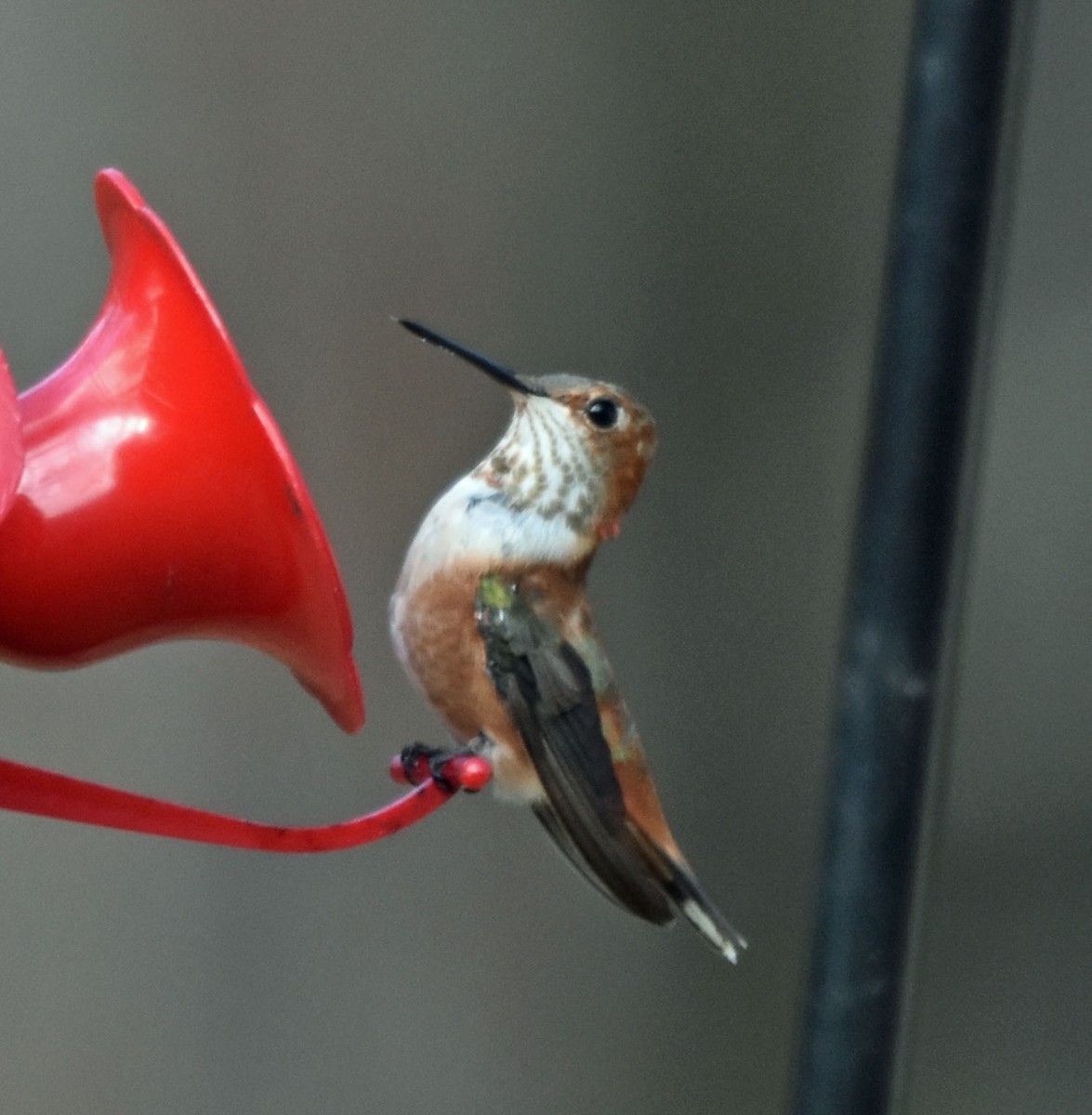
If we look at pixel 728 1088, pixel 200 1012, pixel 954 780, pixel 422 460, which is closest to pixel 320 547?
pixel 422 460

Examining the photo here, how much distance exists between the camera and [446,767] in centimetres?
84

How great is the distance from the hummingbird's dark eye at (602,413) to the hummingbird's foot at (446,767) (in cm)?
28

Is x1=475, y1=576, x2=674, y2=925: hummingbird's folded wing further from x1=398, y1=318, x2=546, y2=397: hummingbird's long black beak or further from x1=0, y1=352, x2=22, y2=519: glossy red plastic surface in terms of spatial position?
x1=0, y1=352, x2=22, y2=519: glossy red plastic surface

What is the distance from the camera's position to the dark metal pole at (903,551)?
3.84 ft

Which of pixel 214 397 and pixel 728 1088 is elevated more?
pixel 214 397

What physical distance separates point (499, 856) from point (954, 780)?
556 millimetres

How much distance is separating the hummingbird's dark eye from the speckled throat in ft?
0.05

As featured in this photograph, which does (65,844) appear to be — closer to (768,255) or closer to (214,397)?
(214,397)

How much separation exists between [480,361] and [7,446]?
46 cm

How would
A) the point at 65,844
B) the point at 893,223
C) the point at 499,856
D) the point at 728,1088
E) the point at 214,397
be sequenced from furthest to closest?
the point at 728,1088
the point at 499,856
the point at 65,844
the point at 893,223
the point at 214,397

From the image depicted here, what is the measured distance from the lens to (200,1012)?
144 cm

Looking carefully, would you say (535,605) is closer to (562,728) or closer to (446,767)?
(562,728)

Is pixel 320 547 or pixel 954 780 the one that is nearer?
pixel 320 547

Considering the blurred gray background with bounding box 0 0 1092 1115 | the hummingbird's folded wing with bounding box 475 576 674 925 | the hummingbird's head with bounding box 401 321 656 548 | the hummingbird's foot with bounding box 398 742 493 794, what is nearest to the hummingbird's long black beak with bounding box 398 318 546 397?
the hummingbird's head with bounding box 401 321 656 548
